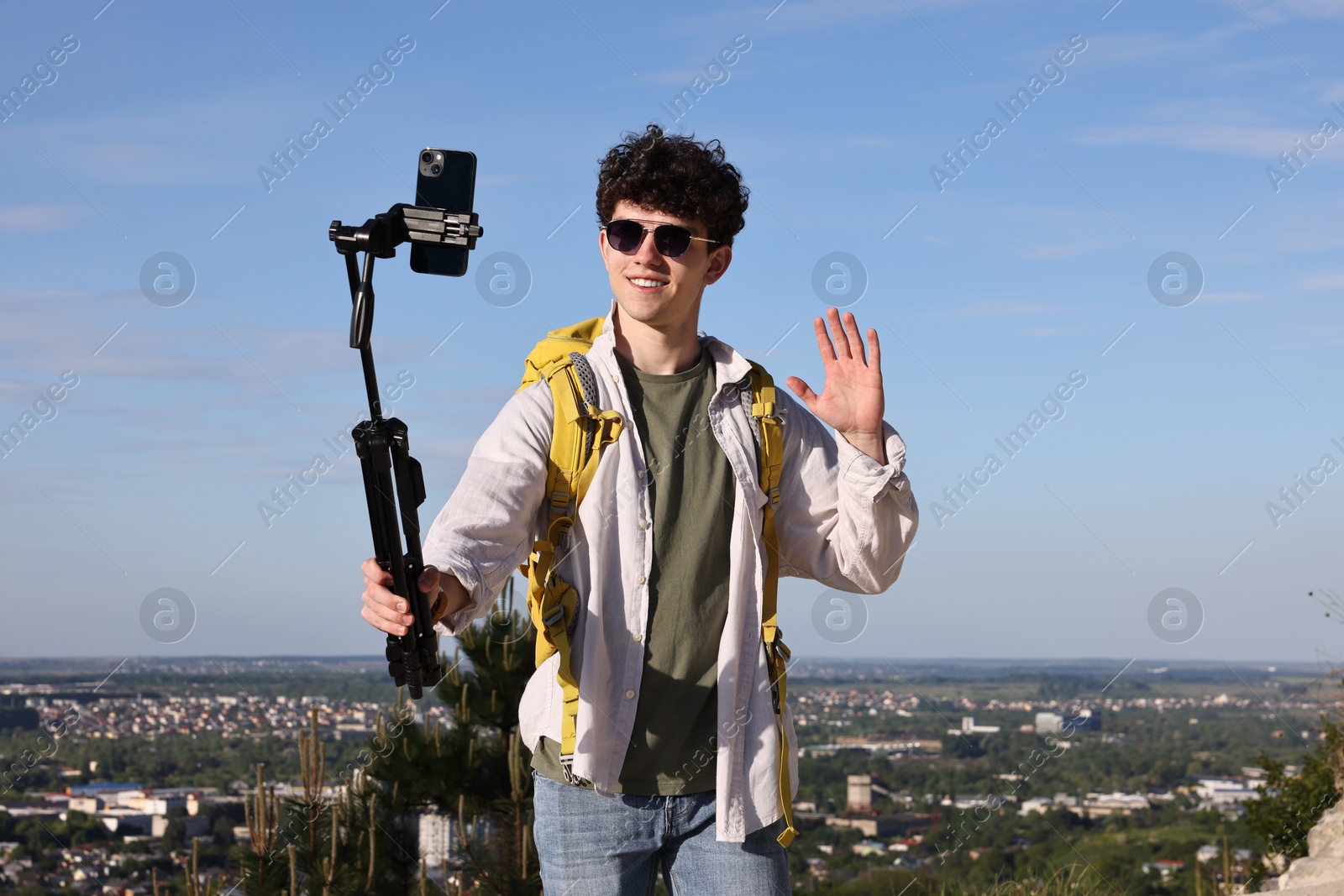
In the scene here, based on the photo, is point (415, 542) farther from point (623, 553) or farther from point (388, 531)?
point (623, 553)

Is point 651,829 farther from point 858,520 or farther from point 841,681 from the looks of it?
point 841,681

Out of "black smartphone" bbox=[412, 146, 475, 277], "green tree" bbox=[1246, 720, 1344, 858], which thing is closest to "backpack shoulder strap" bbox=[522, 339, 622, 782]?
"black smartphone" bbox=[412, 146, 475, 277]

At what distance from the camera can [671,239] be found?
8.20ft

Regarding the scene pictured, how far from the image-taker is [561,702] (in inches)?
91.4

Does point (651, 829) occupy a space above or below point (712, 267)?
below

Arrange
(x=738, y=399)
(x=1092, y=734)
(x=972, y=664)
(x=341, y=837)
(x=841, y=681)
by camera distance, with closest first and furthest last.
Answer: (x=738, y=399) → (x=341, y=837) → (x=1092, y=734) → (x=841, y=681) → (x=972, y=664)

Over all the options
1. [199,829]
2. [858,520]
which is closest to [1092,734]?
[199,829]

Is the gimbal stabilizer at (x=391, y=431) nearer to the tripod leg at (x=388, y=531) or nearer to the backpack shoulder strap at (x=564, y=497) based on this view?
the tripod leg at (x=388, y=531)

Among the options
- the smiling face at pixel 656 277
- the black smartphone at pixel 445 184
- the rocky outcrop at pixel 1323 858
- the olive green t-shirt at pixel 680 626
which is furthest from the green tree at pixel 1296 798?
the black smartphone at pixel 445 184

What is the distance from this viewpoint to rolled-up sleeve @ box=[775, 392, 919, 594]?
2420 millimetres

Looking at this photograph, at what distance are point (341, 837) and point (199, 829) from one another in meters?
4.12

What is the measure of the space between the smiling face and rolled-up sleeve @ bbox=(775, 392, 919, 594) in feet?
1.02

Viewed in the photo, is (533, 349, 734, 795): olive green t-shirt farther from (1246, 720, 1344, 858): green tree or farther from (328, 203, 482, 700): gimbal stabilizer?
(1246, 720, 1344, 858): green tree

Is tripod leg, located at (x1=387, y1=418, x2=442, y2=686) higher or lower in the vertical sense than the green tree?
higher
